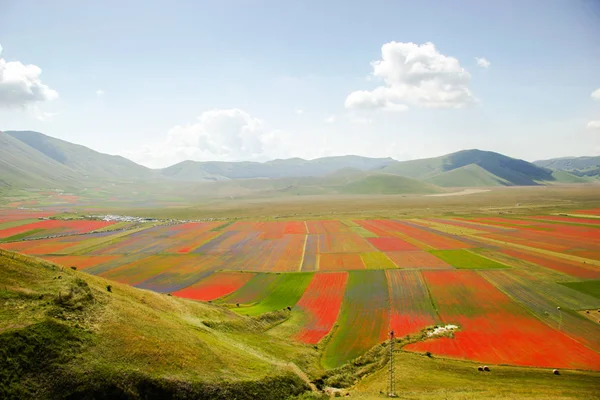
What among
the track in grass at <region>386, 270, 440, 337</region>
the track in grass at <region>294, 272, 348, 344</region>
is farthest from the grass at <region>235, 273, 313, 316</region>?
the track in grass at <region>386, 270, 440, 337</region>

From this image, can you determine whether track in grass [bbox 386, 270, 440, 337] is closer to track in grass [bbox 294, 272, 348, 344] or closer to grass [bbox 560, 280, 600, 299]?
track in grass [bbox 294, 272, 348, 344]

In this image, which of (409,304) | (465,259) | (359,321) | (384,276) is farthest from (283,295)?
(465,259)

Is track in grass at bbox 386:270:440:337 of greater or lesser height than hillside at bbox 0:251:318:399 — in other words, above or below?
below

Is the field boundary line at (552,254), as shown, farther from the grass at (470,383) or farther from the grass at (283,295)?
the grass at (283,295)

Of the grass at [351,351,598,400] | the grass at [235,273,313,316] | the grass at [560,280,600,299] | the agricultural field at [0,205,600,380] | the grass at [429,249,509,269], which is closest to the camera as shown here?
the grass at [351,351,598,400]

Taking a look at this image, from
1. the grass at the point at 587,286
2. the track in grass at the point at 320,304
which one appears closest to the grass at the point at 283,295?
the track in grass at the point at 320,304

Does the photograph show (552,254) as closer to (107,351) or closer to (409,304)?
(409,304)
